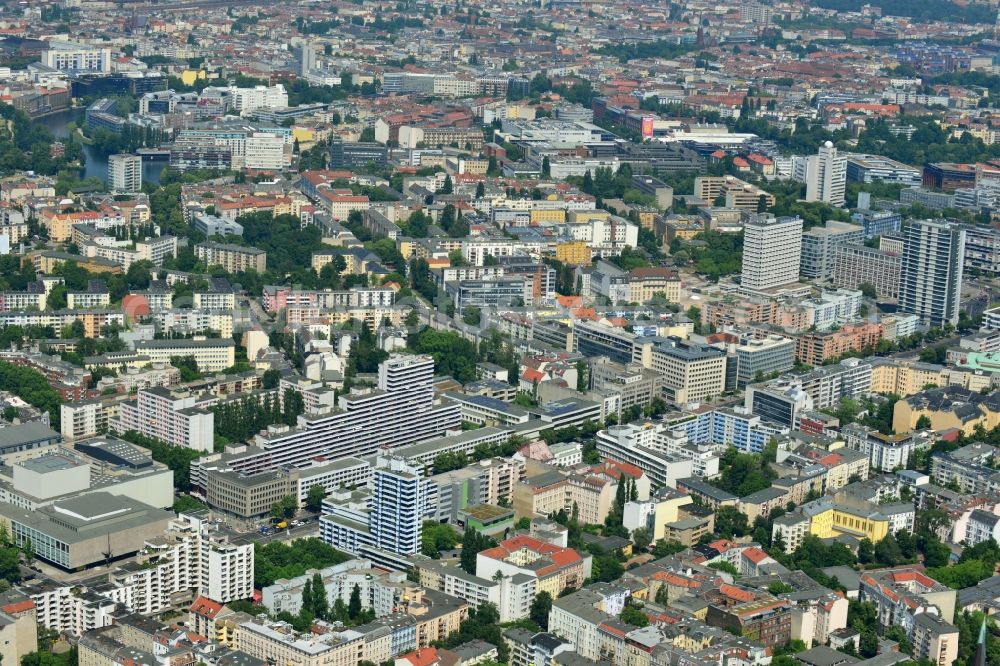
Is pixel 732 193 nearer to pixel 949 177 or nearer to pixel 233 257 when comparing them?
pixel 949 177

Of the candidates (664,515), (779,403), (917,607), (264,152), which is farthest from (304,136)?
(917,607)

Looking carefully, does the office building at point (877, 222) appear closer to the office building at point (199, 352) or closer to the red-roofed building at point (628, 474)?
the office building at point (199, 352)

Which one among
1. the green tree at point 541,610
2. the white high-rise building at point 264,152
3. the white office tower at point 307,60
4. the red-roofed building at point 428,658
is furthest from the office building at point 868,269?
the white office tower at point 307,60

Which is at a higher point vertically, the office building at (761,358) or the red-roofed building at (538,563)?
the office building at (761,358)

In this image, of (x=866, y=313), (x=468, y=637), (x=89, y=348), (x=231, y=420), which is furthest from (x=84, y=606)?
(x=866, y=313)

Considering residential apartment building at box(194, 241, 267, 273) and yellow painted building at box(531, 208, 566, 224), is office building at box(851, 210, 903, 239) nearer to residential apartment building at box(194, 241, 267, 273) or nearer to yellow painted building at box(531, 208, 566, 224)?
yellow painted building at box(531, 208, 566, 224)

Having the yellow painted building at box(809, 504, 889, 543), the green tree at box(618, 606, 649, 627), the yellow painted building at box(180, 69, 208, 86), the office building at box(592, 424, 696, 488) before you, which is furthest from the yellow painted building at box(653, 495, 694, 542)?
Result: the yellow painted building at box(180, 69, 208, 86)
